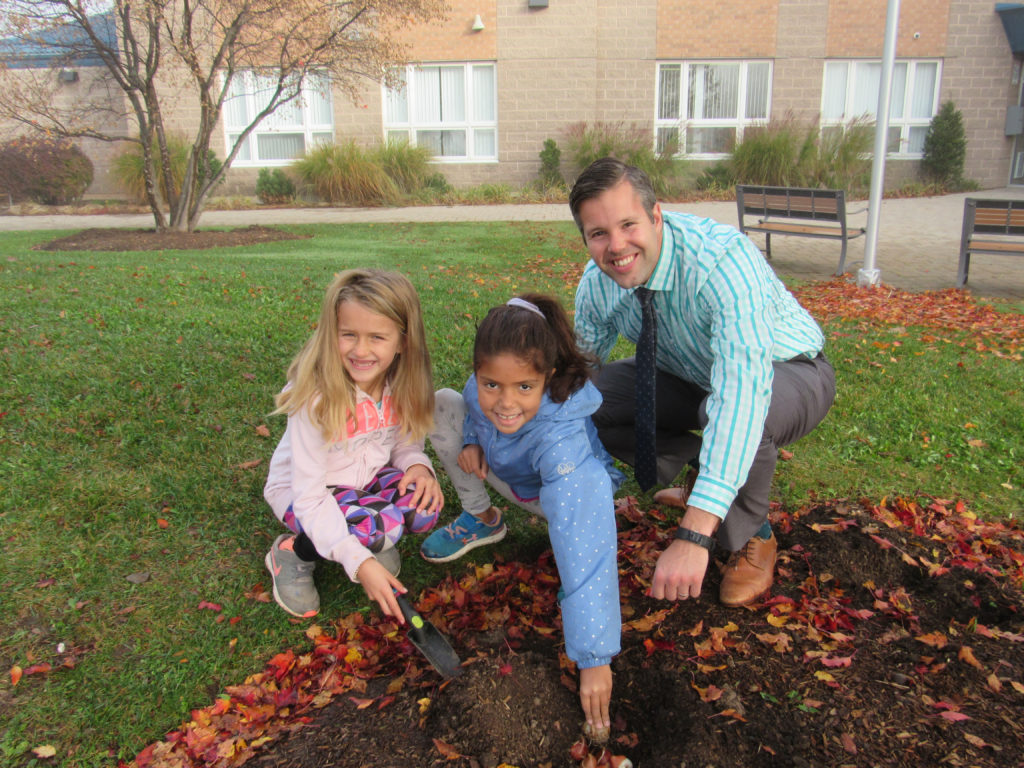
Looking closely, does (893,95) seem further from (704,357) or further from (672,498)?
(704,357)

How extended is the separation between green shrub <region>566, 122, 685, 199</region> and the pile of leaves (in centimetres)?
1626

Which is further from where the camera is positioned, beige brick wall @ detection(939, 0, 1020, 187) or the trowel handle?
beige brick wall @ detection(939, 0, 1020, 187)

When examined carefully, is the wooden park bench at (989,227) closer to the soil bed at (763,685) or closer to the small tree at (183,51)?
the soil bed at (763,685)

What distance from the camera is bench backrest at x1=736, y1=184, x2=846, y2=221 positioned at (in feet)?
30.9

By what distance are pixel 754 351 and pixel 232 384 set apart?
132 inches

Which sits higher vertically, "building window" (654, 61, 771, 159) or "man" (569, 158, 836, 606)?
"building window" (654, 61, 771, 159)

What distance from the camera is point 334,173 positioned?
18391mm

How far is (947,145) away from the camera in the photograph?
766 inches

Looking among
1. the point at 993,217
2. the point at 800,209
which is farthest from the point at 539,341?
the point at 800,209

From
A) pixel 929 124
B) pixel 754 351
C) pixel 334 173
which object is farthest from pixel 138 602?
pixel 929 124

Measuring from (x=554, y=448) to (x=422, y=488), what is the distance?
0.66 metres

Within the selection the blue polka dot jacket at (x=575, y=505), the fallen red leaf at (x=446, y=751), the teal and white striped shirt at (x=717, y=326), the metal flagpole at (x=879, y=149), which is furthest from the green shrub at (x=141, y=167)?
the fallen red leaf at (x=446, y=751)

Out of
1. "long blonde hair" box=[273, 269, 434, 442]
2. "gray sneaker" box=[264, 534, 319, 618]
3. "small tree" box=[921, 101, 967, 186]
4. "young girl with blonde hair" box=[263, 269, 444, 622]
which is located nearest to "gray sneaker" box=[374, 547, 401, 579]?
"young girl with blonde hair" box=[263, 269, 444, 622]

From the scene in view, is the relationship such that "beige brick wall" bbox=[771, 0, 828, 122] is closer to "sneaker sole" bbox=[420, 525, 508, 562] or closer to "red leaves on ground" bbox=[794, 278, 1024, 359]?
"red leaves on ground" bbox=[794, 278, 1024, 359]
